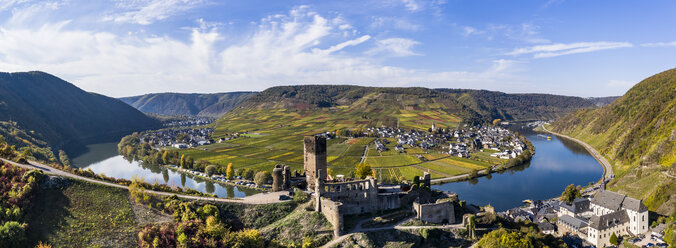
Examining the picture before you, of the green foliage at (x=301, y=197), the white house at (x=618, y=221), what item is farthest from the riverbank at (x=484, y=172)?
the green foliage at (x=301, y=197)

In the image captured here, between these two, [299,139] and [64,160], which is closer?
[64,160]

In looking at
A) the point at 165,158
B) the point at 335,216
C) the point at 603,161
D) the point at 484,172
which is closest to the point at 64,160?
the point at 165,158

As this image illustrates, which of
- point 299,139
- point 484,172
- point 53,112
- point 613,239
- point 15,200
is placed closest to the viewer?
point 15,200

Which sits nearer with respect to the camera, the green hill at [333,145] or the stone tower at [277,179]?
the stone tower at [277,179]

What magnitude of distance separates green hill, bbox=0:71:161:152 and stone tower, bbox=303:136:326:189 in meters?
120

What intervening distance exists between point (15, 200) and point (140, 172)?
53.9 metres

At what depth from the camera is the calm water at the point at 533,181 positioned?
63031 mm

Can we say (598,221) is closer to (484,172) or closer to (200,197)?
(484,172)

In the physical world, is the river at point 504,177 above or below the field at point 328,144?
below

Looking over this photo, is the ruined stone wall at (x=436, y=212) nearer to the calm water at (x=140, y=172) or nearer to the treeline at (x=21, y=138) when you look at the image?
the calm water at (x=140, y=172)

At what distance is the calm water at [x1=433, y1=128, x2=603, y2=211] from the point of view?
63.0 meters

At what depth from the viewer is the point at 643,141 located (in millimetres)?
76188

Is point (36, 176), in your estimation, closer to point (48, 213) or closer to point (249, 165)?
point (48, 213)

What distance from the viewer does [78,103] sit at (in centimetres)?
18612
